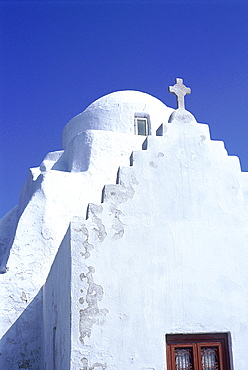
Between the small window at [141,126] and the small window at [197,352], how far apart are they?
27.1 feet

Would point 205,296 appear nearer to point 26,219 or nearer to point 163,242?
point 163,242

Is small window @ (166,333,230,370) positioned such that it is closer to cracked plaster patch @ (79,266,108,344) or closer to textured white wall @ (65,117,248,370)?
textured white wall @ (65,117,248,370)

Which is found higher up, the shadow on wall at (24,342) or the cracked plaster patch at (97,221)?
the cracked plaster patch at (97,221)

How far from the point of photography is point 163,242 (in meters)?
7.47

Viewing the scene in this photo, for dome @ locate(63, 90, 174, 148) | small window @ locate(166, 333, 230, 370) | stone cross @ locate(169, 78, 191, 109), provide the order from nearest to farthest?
small window @ locate(166, 333, 230, 370) < stone cross @ locate(169, 78, 191, 109) < dome @ locate(63, 90, 174, 148)

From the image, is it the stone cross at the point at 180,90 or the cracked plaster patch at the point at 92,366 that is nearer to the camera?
the cracked plaster patch at the point at 92,366

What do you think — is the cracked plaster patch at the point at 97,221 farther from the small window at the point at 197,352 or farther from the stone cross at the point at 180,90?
the stone cross at the point at 180,90

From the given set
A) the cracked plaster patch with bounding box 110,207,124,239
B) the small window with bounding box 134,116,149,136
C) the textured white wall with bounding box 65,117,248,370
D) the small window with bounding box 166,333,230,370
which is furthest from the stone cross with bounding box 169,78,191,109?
the small window with bounding box 134,116,149,136

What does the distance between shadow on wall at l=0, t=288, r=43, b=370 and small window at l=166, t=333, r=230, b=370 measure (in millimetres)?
4209

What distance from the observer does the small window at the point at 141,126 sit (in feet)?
47.9

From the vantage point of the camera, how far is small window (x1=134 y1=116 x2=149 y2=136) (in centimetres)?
1461

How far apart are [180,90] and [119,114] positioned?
19.5ft

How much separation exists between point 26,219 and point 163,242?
5.12 meters

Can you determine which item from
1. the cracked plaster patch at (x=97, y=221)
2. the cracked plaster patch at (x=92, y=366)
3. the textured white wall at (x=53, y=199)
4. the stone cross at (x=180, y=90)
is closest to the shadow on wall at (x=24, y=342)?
the textured white wall at (x=53, y=199)
